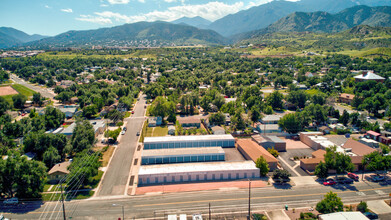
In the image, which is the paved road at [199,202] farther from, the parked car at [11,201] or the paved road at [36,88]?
the paved road at [36,88]

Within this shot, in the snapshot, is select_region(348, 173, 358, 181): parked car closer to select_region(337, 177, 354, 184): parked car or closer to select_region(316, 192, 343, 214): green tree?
select_region(337, 177, 354, 184): parked car

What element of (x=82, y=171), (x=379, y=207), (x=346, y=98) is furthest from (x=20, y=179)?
(x=346, y=98)

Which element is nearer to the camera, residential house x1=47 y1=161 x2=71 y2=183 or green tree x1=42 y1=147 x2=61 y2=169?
residential house x1=47 y1=161 x2=71 y2=183

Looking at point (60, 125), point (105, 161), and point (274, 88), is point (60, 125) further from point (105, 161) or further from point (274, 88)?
point (274, 88)

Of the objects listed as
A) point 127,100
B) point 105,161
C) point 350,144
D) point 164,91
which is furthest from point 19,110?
point 350,144

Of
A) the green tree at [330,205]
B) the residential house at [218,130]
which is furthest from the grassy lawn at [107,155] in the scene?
the green tree at [330,205]

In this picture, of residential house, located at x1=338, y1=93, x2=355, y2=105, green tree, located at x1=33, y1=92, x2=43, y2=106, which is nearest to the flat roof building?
green tree, located at x1=33, y1=92, x2=43, y2=106
